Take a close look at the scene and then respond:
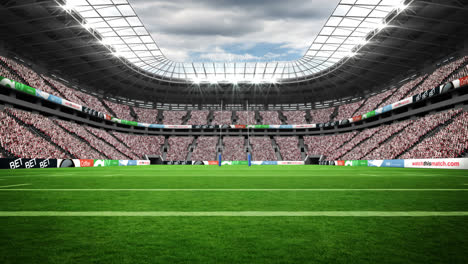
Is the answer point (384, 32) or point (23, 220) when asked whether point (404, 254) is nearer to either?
point (23, 220)

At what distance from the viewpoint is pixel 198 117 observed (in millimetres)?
61750

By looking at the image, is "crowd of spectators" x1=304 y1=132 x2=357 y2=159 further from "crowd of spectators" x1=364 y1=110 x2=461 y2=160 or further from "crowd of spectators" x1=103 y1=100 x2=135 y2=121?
"crowd of spectators" x1=103 y1=100 x2=135 y2=121

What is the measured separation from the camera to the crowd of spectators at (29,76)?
30.4m

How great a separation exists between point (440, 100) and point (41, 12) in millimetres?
46559

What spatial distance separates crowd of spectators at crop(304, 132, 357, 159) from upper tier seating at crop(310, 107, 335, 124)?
4.06m

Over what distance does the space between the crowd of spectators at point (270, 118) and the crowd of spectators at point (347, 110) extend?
1320 centimetres

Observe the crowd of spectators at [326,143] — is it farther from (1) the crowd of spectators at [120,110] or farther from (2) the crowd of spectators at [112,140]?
(1) the crowd of spectators at [120,110]

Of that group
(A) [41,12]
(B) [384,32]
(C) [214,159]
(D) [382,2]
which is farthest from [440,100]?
(A) [41,12]

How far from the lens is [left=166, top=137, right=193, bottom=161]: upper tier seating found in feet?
174

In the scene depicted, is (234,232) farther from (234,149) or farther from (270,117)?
(270,117)

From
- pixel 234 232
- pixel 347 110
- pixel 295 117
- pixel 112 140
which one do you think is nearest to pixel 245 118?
pixel 295 117

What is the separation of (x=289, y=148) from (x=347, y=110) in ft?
48.0

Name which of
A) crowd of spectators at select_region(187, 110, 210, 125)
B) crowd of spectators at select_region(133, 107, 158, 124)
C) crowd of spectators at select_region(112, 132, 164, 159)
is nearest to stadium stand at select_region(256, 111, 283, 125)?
crowd of spectators at select_region(187, 110, 210, 125)

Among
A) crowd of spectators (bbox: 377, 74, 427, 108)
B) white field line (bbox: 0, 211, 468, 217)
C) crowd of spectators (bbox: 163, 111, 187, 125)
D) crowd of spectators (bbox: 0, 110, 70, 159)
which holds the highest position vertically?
crowd of spectators (bbox: 377, 74, 427, 108)
